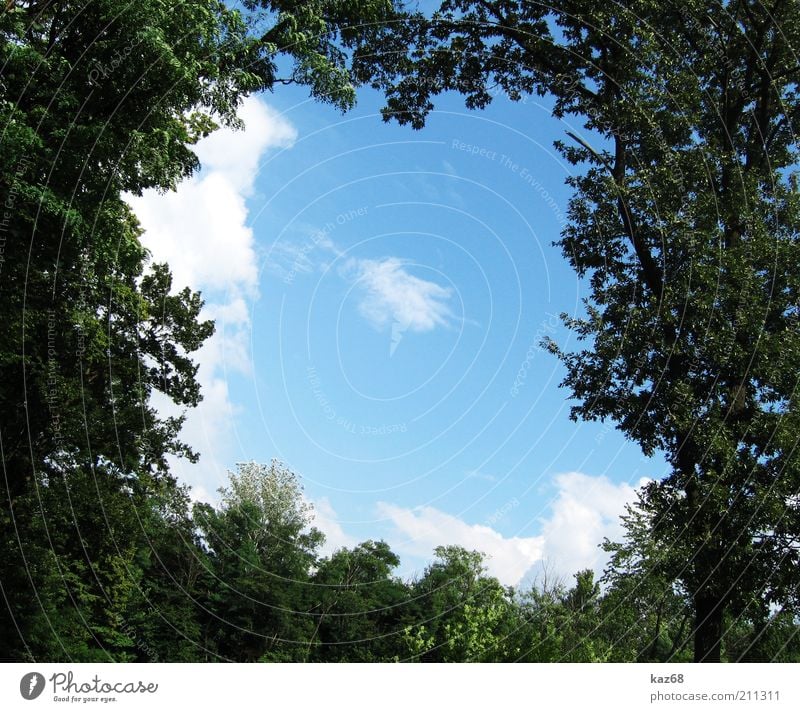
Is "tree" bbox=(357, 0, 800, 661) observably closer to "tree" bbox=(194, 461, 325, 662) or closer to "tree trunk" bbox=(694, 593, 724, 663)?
"tree trunk" bbox=(694, 593, 724, 663)

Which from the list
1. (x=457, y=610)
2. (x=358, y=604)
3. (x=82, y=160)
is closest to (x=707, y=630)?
(x=82, y=160)

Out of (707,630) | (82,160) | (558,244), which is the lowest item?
(707,630)

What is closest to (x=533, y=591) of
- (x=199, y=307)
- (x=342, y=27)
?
(x=199, y=307)

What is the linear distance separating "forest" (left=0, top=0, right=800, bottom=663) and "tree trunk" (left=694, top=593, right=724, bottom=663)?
0.19 feet

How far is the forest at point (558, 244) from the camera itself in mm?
14836

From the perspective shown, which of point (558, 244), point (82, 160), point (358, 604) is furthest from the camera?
point (358, 604)

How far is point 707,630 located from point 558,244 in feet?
38.4

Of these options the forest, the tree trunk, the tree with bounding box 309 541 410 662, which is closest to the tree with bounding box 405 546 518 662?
the tree with bounding box 309 541 410 662

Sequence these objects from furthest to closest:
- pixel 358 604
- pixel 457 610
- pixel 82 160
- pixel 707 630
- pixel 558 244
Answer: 1. pixel 358 604
2. pixel 457 610
3. pixel 558 244
4. pixel 707 630
5. pixel 82 160

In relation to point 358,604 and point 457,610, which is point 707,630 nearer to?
point 457,610

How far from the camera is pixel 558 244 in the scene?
2181 centimetres

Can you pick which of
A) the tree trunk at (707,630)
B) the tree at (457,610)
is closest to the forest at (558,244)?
the tree trunk at (707,630)

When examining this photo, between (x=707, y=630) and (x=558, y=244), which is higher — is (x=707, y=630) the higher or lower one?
the lower one
